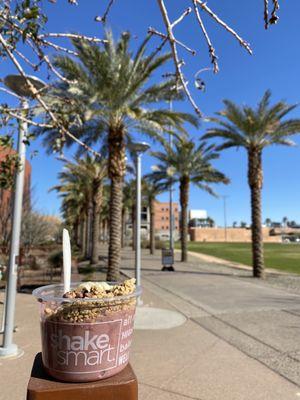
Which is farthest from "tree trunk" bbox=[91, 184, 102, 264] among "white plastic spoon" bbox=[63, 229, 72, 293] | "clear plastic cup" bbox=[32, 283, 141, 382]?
"clear plastic cup" bbox=[32, 283, 141, 382]

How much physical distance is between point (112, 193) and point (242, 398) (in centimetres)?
1074

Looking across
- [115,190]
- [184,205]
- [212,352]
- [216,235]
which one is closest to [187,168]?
[184,205]

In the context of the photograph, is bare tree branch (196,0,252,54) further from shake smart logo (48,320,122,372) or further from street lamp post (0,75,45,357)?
street lamp post (0,75,45,357)

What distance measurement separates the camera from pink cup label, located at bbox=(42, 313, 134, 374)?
171 centimetres

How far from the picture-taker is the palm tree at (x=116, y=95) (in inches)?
484

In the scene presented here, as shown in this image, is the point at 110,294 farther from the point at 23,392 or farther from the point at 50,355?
the point at 23,392

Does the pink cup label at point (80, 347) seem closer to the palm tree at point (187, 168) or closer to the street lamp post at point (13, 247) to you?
the street lamp post at point (13, 247)

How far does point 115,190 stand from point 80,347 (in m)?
12.4

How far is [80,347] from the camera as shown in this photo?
171 centimetres

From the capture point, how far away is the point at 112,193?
1407 cm

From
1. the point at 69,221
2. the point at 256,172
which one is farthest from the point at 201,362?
the point at 69,221

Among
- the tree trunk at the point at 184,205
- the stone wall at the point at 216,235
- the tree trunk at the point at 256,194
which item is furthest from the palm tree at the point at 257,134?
the stone wall at the point at 216,235

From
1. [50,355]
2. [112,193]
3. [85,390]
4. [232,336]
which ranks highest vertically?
[112,193]

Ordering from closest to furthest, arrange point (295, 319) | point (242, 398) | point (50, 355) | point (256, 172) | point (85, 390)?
point (85, 390) → point (50, 355) → point (242, 398) → point (295, 319) → point (256, 172)
